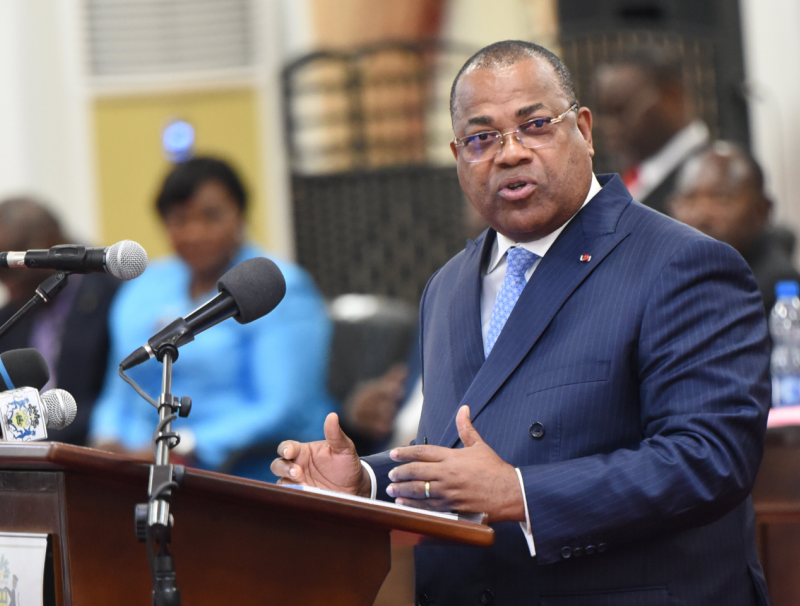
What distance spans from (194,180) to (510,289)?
2.27 metres

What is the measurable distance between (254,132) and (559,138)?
21.7 ft

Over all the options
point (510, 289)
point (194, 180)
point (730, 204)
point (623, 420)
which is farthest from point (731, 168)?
point (623, 420)

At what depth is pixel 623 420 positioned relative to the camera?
2045 mm

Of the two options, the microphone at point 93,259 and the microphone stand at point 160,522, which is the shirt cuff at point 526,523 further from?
the microphone at point 93,259

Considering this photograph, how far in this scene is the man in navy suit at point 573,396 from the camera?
1908 mm

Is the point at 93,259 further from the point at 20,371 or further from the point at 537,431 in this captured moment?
the point at 537,431

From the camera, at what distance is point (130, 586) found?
1.76m

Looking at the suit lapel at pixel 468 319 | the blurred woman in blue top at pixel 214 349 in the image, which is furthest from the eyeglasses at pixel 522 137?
the blurred woman in blue top at pixel 214 349

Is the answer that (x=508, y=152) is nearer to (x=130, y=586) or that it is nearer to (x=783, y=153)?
(x=130, y=586)

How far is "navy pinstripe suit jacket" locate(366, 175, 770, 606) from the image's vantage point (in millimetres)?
1912

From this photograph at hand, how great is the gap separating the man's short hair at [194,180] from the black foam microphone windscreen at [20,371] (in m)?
2.26

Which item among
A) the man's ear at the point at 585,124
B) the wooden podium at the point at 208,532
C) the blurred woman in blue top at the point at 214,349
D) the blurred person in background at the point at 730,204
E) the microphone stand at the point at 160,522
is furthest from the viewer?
the blurred person in background at the point at 730,204

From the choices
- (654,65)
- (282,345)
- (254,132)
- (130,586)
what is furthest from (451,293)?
(254,132)

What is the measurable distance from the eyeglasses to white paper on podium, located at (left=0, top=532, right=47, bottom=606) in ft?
3.62
